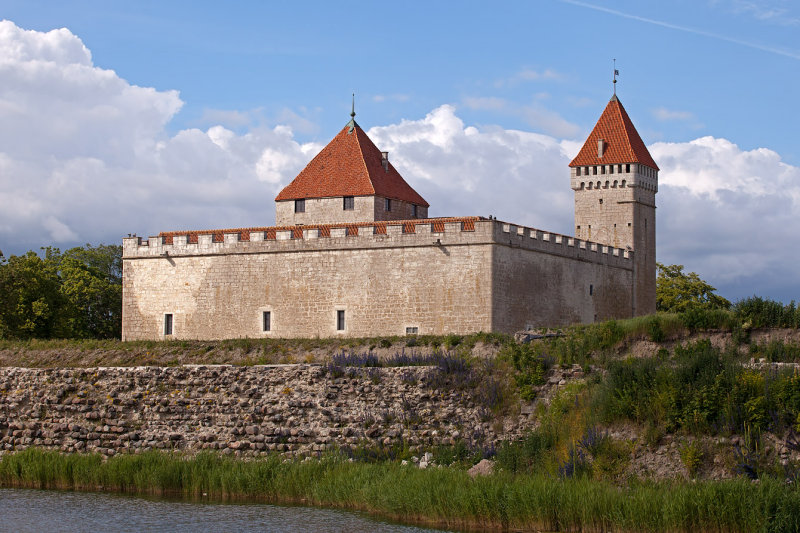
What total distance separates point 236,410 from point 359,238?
12647 millimetres

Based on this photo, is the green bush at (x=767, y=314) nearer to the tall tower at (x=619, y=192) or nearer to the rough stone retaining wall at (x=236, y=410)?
the rough stone retaining wall at (x=236, y=410)

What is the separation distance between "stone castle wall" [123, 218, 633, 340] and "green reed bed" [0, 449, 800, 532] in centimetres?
1327

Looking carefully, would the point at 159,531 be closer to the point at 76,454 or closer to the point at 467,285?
the point at 76,454

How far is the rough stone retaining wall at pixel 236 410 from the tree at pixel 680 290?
31957 mm

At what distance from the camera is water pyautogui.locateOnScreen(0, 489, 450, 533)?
2288 centimetres

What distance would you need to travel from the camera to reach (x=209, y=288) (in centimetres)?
4331

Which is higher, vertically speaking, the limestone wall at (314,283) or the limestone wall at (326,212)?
the limestone wall at (326,212)

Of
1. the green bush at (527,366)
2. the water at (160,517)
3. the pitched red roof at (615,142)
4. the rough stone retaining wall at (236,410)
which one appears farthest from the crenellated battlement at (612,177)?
the water at (160,517)

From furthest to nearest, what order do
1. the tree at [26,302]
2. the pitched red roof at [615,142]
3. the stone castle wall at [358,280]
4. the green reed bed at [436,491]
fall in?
1. the pitched red roof at [615,142]
2. the tree at [26,302]
3. the stone castle wall at [358,280]
4. the green reed bed at [436,491]

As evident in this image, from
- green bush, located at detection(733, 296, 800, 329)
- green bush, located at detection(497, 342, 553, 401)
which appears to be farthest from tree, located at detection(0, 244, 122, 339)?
green bush, located at detection(733, 296, 800, 329)

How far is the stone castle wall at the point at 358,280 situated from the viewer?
3988 centimetres

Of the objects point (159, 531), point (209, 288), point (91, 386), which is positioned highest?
point (209, 288)

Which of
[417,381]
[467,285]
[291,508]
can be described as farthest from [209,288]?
[291,508]

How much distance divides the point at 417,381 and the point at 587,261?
18.3 m
